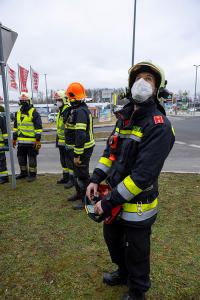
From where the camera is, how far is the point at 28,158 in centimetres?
655

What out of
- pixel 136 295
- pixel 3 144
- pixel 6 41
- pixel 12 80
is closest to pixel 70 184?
pixel 3 144

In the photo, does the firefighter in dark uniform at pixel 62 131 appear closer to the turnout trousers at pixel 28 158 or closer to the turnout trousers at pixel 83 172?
the turnout trousers at pixel 28 158

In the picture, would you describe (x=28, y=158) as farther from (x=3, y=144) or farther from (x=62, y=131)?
(x=62, y=131)

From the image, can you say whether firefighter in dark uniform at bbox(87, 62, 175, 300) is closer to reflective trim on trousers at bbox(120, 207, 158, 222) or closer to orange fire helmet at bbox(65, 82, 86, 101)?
reflective trim on trousers at bbox(120, 207, 158, 222)

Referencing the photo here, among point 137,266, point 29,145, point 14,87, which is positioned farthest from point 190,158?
point 14,87

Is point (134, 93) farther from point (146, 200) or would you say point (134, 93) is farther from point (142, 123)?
point (146, 200)

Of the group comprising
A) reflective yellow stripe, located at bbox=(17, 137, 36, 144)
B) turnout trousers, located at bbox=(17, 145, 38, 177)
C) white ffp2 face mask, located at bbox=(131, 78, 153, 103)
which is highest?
white ffp2 face mask, located at bbox=(131, 78, 153, 103)

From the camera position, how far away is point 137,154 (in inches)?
82.3

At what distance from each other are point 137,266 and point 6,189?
4.24m

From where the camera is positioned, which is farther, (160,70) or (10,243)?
(10,243)

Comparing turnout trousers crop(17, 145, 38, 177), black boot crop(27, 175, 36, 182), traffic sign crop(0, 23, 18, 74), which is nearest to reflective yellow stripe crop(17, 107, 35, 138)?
turnout trousers crop(17, 145, 38, 177)

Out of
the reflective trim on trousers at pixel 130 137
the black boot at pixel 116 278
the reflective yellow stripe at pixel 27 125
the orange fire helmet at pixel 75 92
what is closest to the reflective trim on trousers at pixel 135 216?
the reflective trim on trousers at pixel 130 137

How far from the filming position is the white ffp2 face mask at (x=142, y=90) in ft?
6.63

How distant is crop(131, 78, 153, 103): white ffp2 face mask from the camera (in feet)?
6.63
